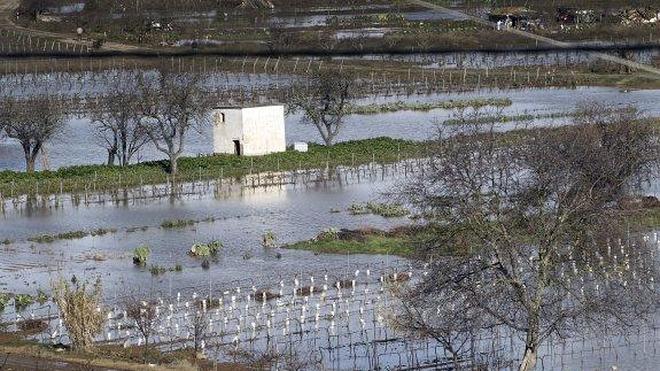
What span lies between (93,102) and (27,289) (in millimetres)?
19375

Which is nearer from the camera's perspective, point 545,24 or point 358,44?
point 358,44

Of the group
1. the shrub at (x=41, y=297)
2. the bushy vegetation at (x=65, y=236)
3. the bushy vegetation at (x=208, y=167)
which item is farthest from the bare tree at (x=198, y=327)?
the bushy vegetation at (x=208, y=167)

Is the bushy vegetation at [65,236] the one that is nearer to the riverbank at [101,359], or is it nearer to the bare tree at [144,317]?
the bare tree at [144,317]

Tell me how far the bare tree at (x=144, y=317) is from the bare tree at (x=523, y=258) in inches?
86.4

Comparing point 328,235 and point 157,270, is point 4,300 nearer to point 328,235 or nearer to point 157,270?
point 157,270

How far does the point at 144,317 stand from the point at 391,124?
18.5 m

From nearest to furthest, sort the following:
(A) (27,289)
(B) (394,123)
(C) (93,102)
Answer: (A) (27,289), (B) (394,123), (C) (93,102)

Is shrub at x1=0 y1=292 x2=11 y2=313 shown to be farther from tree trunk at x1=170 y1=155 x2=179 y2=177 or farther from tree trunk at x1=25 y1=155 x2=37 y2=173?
tree trunk at x1=25 y1=155 x2=37 y2=173

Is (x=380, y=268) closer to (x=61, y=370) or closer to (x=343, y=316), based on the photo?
(x=343, y=316)

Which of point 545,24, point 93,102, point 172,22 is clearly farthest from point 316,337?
point 172,22

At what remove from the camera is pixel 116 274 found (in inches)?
792

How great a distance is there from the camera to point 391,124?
34.2m

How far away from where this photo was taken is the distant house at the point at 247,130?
2928 cm

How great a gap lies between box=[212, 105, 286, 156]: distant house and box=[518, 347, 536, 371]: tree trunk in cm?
1489
